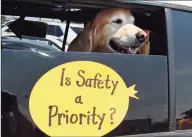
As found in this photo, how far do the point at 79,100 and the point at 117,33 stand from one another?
0.63 meters

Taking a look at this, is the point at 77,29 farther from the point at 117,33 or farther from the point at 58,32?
the point at 58,32

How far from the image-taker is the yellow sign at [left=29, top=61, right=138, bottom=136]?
193 centimetres

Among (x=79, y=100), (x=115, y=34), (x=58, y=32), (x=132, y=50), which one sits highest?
(x=58, y=32)

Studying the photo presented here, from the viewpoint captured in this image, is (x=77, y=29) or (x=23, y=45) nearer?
(x=23, y=45)

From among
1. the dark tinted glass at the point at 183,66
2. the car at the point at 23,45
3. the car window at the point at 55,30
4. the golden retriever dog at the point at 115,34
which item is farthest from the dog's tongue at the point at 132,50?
the car window at the point at 55,30

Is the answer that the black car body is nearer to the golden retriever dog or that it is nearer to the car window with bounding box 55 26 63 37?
the golden retriever dog

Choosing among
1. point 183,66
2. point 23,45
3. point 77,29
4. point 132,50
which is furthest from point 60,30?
point 183,66

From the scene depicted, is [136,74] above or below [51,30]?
below

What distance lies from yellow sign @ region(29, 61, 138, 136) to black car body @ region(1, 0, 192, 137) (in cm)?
4

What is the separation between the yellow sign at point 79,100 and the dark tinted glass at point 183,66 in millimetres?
307

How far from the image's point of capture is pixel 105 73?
6.79 feet

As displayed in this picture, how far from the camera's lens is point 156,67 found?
2189mm

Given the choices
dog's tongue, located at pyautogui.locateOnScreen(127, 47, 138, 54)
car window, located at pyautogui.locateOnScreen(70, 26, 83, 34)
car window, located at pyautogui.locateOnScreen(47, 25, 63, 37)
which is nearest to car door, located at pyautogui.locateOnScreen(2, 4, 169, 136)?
dog's tongue, located at pyautogui.locateOnScreen(127, 47, 138, 54)

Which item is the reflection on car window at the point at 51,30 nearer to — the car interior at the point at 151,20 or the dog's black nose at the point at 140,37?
the car interior at the point at 151,20
